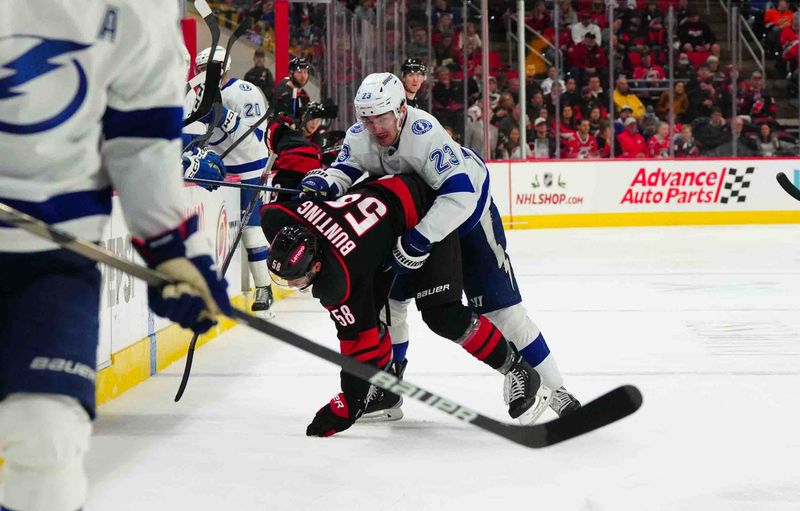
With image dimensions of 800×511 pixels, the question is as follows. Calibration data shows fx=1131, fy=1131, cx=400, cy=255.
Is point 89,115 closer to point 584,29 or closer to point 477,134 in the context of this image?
point 477,134

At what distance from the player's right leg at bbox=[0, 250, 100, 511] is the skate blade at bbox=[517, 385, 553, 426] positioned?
1.89 meters

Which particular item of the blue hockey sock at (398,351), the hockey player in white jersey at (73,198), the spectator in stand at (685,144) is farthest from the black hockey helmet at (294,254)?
the spectator in stand at (685,144)

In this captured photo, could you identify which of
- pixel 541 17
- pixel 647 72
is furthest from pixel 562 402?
pixel 647 72

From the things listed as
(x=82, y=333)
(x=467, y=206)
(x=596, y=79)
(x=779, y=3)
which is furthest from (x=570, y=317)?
(x=779, y=3)

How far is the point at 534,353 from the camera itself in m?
3.33

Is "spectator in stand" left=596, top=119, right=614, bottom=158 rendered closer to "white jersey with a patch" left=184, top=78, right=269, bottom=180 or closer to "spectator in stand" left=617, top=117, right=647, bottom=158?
"spectator in stand" left=617, top=117, right=647, bottom=158

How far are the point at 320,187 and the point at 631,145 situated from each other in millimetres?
8337

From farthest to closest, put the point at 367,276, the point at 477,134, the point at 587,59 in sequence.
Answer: the point at 587,59, the point at 477,134, the point at 367,276

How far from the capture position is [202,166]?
4.47m

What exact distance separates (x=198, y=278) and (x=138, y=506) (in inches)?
43.6

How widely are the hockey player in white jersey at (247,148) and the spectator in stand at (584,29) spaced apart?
6.62 meters

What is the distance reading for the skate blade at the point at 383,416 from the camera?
338 cm

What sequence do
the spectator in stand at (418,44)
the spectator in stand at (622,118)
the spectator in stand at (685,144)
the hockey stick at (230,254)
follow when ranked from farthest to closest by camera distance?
1. the spectator in stand at (622,118)
2. the spectator in stand at (685,144)
3. the spectator in stand at (418,44)
4. the hockey stick at (230,254)

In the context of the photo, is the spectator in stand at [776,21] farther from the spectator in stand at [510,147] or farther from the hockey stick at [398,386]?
the hockey stick at [398,386]
